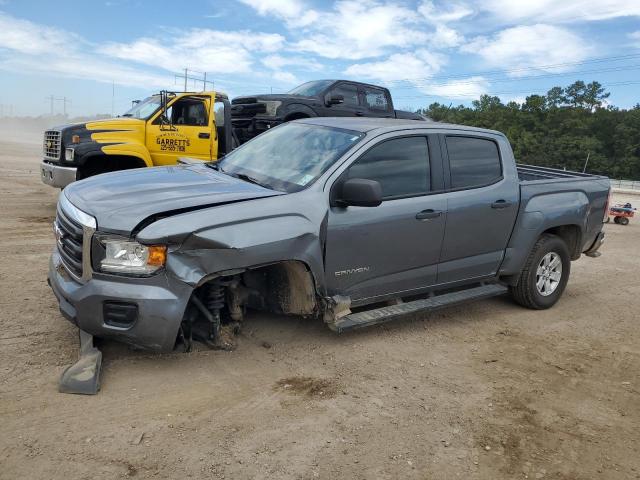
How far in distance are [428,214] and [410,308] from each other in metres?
0.80

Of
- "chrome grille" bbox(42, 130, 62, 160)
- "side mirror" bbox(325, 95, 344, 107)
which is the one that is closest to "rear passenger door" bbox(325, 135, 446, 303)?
"chrome grille" bbox(42, 130, 62, 160)

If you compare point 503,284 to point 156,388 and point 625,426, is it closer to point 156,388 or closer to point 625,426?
point 625,426

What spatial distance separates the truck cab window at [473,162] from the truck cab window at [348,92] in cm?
757

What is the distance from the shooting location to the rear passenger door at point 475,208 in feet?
15.8

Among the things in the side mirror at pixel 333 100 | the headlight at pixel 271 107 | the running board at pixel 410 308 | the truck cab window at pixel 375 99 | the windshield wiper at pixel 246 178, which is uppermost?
the truck cab window at pixel 375 99

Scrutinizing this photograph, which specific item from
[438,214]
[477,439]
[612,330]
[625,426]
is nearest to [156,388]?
[477,439]

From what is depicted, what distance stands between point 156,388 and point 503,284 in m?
3.62

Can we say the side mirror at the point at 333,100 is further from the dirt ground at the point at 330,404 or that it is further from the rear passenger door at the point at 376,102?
the dirt ground at the point at 330,404

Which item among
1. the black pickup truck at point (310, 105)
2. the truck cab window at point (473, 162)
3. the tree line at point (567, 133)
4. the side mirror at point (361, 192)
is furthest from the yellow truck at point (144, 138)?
the tree line at point (567, 133)

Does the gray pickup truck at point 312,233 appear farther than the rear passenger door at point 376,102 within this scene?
No

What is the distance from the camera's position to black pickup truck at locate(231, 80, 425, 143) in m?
11.2

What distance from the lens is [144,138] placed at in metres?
9.54

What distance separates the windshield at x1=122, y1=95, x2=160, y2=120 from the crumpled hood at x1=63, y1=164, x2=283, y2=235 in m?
5.77

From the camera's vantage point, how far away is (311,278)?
401 cm
